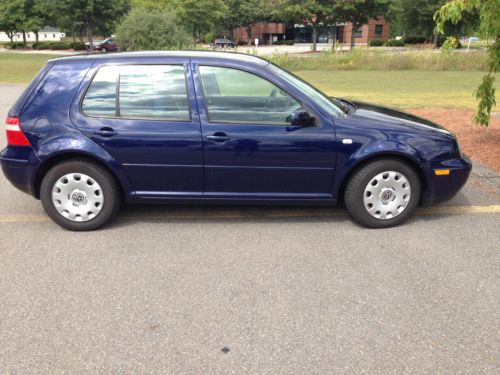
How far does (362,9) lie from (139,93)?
2096 inches

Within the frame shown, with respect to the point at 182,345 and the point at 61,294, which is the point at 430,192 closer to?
the point at 182,345

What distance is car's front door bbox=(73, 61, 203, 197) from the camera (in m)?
4.31

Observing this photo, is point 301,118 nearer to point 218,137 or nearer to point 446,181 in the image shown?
point 218,137

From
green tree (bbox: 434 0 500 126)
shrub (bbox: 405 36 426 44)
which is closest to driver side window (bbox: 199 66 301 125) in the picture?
green tree (bbox: 434 0 500 126)

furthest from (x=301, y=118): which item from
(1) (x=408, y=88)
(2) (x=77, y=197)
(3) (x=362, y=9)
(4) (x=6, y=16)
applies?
(4) (x=6, y=16)

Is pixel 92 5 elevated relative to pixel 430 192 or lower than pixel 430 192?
elevated

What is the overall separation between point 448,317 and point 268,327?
1.19 meters

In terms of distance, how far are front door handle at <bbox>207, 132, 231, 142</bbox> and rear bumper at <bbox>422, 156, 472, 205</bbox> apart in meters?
1.92

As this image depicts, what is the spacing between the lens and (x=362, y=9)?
52.4 meters

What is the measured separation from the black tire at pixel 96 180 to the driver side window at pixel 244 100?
3.71 feet

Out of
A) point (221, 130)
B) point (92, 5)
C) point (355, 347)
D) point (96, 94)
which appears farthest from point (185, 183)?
point (92, 5)

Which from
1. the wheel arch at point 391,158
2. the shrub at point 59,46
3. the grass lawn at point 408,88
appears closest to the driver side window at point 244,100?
the wheel arch at point 391,158

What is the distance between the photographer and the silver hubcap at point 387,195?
174 inches

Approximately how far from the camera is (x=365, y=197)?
445 cm
